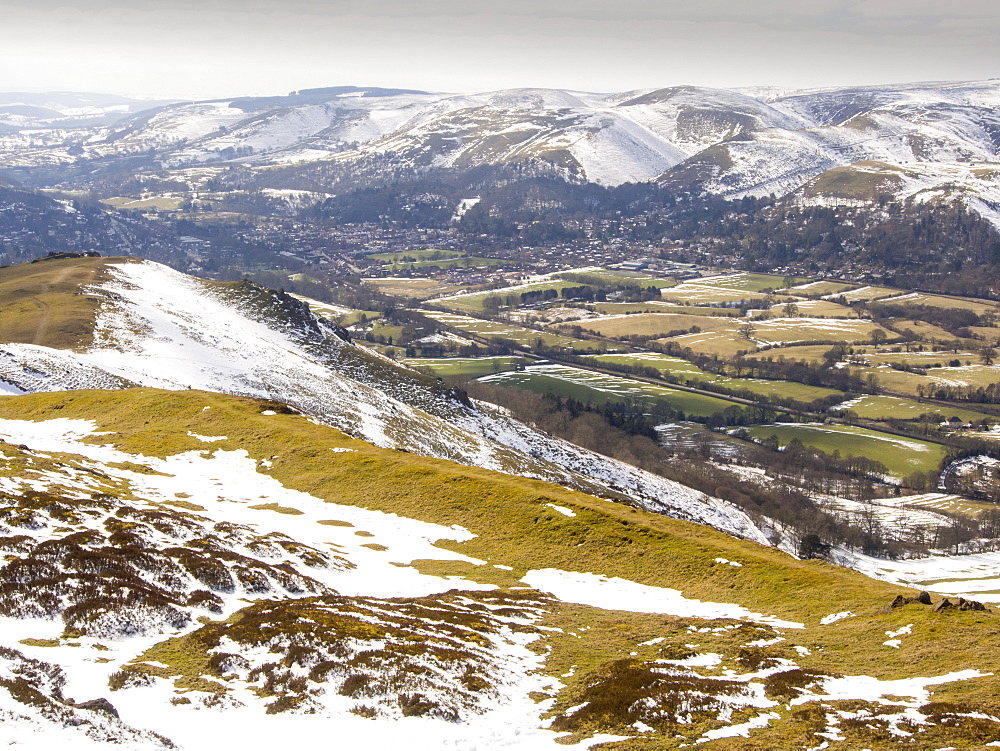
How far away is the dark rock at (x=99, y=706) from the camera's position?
2446cm

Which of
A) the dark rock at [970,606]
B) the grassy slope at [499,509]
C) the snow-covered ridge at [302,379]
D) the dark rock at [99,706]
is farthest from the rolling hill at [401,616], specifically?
the snow-covered ridge at [302,379]

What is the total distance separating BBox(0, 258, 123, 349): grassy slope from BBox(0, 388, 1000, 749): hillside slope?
7503 centimetres

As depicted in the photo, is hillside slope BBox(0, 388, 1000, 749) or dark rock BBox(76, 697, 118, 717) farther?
hillside slope BBox(0, 388, 1000, 749)

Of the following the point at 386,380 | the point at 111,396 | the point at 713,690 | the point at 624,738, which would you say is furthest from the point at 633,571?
the point at 386,380

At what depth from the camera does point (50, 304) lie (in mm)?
150375

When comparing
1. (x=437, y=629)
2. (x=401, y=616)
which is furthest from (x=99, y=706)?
(x=401, y=616)

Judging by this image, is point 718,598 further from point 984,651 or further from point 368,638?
point 368,638

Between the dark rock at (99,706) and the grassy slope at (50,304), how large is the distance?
119824mm

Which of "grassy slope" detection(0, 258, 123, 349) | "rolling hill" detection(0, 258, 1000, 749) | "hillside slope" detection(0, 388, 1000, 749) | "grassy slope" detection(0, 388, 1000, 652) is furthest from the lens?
"grassy slope" detection(0, 258, 123, 349)

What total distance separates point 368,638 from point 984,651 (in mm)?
28330

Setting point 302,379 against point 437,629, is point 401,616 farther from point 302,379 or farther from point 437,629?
point 302,379

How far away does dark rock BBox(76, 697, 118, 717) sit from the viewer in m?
24.5

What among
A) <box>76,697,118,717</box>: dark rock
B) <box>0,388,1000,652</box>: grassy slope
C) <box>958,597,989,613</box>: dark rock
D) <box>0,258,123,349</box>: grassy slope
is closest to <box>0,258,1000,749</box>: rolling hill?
<box>76,697,118,717</box>: dark rock

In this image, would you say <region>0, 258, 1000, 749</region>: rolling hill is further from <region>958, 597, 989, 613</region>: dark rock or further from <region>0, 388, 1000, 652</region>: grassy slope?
<region>958, 597, 989, 613</region>: dark rock
